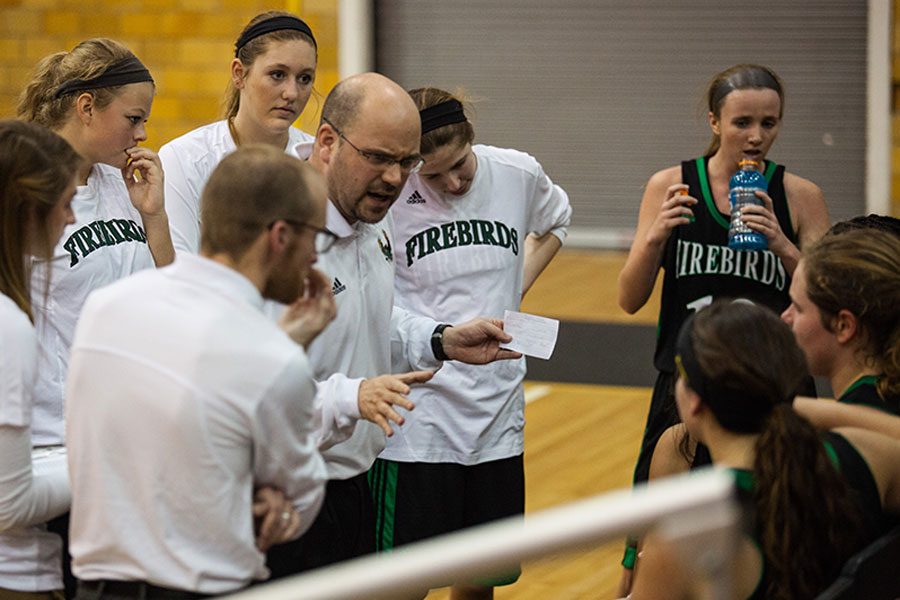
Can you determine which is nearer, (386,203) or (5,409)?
(5,409)

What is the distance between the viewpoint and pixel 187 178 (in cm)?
356

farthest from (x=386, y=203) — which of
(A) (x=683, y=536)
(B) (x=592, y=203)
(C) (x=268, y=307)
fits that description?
(B) (x=592, y=203)

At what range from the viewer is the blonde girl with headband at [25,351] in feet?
7.11

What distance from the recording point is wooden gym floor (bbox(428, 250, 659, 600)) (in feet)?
14.7

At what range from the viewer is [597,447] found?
234 inches

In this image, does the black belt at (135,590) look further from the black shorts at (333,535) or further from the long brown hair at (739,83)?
the long brown hair at (739,83)

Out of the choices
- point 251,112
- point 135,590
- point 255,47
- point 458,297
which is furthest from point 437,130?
point 135,590

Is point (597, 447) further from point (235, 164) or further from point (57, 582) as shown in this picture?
point (235, 164)

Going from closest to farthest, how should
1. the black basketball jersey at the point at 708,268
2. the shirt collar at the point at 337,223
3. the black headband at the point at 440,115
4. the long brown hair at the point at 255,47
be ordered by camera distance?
the shirt collar at the point at 337,223 < the black headband at the point at 440,115 < the black basketball jersey at the point at 708,268 < the long brown hair at the point at 255,47

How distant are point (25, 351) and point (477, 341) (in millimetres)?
1278

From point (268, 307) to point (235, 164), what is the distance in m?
0.84

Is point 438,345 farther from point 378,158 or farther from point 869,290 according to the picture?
point 869,290

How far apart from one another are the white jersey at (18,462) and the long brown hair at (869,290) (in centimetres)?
150

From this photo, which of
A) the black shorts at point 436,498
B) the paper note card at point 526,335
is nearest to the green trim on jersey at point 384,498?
the black shorts at point 436,498
